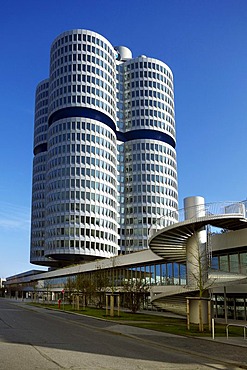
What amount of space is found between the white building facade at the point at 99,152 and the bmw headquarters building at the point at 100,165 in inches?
10.3

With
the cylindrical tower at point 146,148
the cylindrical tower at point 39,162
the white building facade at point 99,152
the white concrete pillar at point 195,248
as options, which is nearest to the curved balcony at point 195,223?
the white concrete pillar at point 195,248

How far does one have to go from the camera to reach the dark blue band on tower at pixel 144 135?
13338cm

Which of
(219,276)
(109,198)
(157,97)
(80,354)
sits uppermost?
(157,97)

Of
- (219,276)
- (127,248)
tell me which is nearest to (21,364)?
(219,276)

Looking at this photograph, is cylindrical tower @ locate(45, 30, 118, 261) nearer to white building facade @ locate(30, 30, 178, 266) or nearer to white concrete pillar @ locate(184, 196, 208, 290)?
white building facade @ locate(30, 30, 178, 266)

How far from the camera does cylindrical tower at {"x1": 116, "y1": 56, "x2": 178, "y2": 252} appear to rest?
128 m

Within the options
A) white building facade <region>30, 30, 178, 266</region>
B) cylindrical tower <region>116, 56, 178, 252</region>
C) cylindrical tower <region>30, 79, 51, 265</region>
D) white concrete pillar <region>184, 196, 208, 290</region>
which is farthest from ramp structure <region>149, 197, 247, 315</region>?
cylindrical tower <region>30, 79, 51, 265</region>

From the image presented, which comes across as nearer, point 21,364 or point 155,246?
point 21,364

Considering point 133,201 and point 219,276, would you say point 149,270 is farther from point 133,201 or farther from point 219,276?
Answer: point 133,201

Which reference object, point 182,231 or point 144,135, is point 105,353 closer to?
point 182,231

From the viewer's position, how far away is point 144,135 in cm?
13325

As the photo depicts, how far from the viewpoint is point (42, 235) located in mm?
138500

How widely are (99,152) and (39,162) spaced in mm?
45806

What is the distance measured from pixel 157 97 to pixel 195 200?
106742 mm
